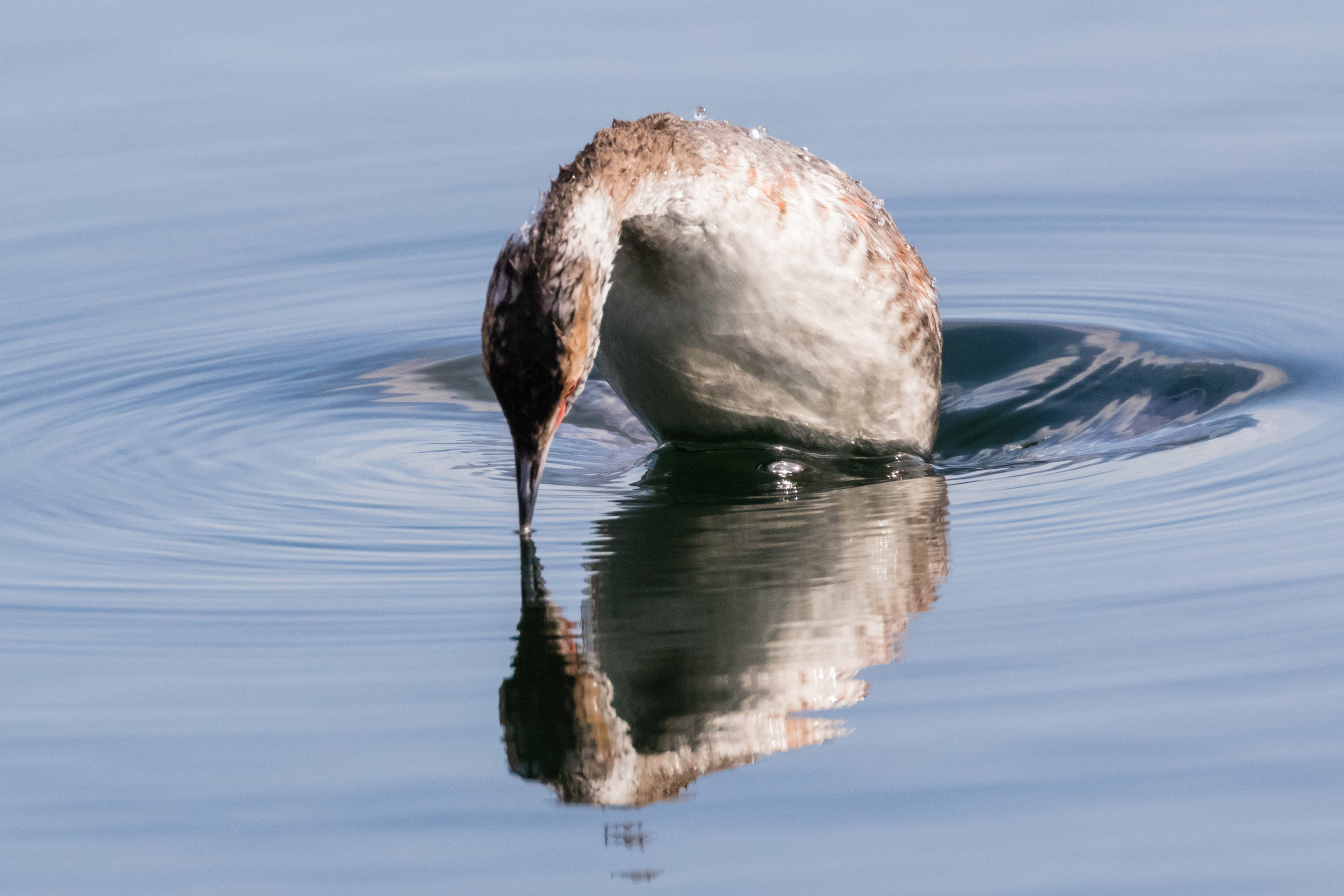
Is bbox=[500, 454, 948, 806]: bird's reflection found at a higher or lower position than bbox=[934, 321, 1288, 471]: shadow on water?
lower

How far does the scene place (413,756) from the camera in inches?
230

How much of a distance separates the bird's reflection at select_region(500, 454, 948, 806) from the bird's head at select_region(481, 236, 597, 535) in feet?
2.36

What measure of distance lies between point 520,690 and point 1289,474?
373 centimetres

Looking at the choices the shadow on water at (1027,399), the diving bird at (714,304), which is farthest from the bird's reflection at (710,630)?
the shadow on water at (1027,399)

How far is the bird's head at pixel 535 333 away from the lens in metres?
6.96

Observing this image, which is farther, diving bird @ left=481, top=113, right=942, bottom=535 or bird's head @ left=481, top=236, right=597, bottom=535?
diving bird @ left=481, top=113, right=942, bottom=535

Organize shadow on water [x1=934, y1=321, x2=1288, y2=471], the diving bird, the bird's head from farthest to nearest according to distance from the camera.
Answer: shadow on water [x1=934, y1=321, x2=1288, y2=471], the diving bird, the bird's head

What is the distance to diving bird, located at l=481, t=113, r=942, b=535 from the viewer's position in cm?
714

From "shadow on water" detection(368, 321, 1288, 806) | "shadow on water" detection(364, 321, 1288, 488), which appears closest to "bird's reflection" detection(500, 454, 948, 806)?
"shadow on water" detection(368, 321, 1288, 806)

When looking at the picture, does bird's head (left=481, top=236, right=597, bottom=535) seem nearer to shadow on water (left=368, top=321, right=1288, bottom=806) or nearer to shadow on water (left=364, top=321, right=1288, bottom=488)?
shadow on water (left=368, top=321, right=1288, bottom=806)

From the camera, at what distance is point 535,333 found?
274 inches

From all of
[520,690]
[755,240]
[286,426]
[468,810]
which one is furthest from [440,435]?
[468,810]

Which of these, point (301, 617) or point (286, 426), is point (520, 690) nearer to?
point (301, 617)

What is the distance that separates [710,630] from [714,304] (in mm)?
1906
